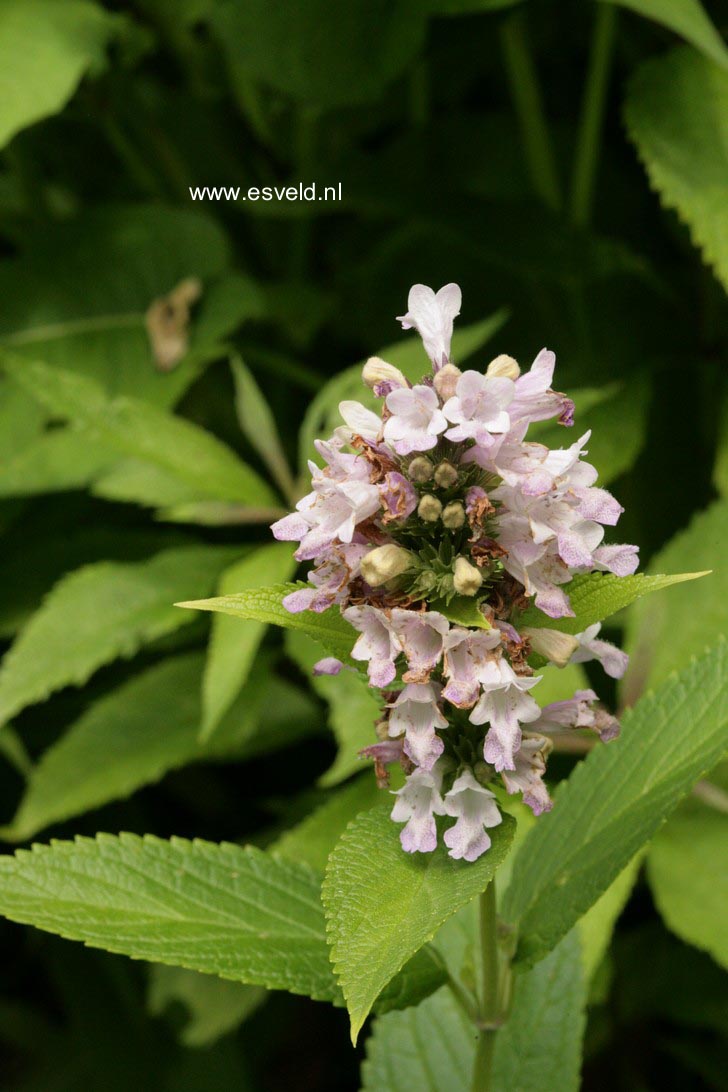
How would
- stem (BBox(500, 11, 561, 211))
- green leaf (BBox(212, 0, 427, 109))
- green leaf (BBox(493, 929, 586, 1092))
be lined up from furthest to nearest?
stem (BBox(500, 11, 561, 211)) → green leaf (BBox(212, 0, 427, 109)) → green leaf (BBox(493, 929, 586, 1092))

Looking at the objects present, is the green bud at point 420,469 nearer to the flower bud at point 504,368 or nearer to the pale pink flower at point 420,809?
the flower bud at point 504,368

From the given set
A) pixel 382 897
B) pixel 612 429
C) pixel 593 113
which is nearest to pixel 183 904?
pixel 382 897

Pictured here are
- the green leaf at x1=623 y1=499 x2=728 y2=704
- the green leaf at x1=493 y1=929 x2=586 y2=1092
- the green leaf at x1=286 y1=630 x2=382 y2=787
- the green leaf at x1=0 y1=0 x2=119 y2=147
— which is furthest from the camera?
the green leaf at x1=0 y1=0 x2=119 y2=147

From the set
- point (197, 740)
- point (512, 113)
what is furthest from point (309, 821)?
point (512, 113)

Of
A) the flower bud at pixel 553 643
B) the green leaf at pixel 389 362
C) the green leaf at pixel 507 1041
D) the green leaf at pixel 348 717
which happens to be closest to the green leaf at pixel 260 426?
the green leaf at pixel 389 362

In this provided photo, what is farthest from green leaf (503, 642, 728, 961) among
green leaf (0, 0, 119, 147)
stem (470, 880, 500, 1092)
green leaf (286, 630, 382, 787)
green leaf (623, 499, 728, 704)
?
green leaf (0, 0, 119, 147)

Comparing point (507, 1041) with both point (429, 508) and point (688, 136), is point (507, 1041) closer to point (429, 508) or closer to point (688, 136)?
point (429, 508)

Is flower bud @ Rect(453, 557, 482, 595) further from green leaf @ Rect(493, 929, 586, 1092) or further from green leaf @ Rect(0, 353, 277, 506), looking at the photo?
green leaf @ Rect(0, 353, 277, 506)
